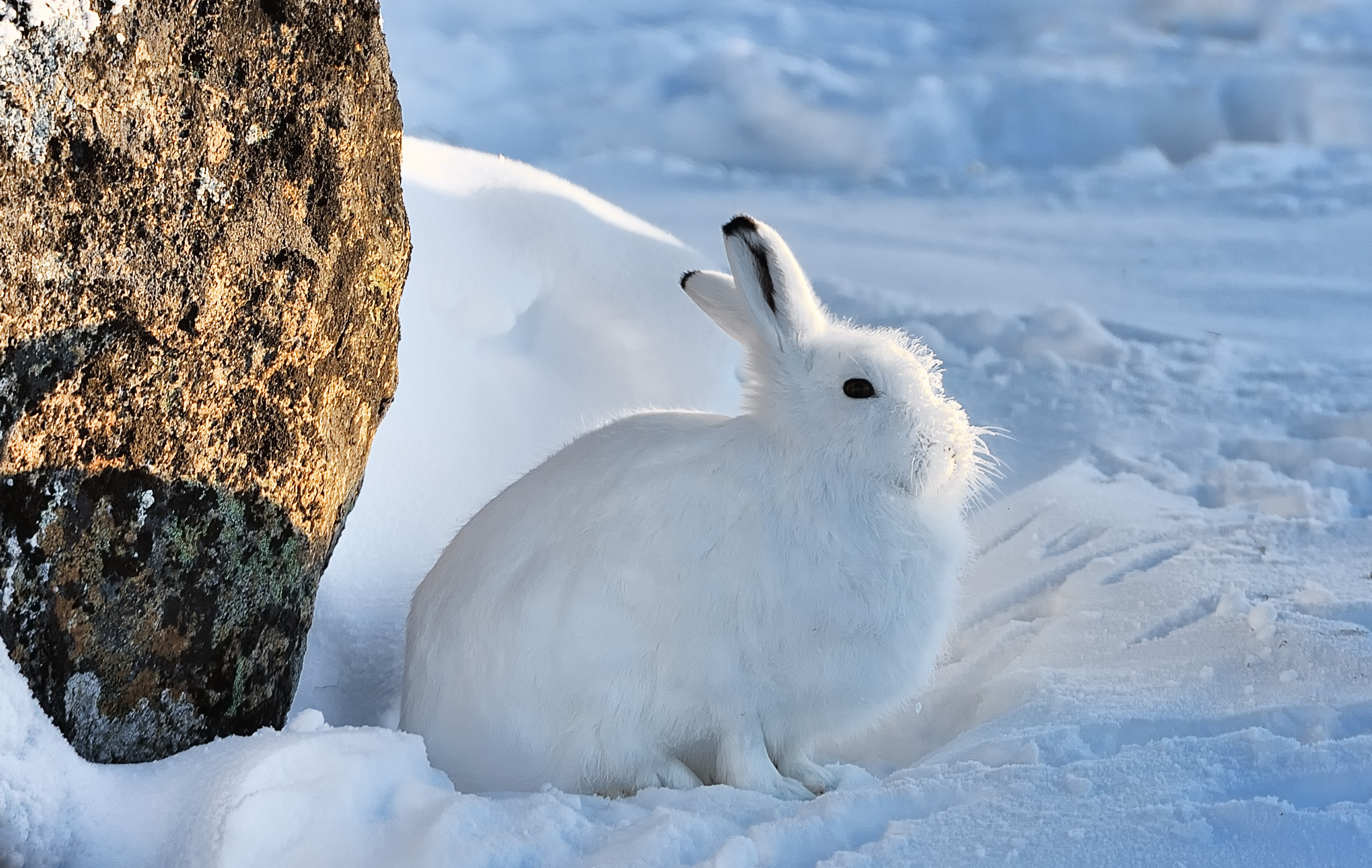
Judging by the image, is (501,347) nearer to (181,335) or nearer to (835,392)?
(835,392)

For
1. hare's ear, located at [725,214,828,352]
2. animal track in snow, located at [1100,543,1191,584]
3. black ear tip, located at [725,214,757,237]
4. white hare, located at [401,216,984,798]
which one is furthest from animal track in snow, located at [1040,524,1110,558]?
black ear tip, located at [725,214,757,237]

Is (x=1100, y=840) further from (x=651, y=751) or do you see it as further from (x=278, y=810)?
(x=278, y=810)

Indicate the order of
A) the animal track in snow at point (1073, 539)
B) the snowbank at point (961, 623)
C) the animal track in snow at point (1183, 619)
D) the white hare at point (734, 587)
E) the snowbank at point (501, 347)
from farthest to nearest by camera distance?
the animal track in snow at point (1073, 539), the snowbank at point (501, 347), the animal track in snow at point (1183, 619), the white hare at point (734, 587), the snowbank at point (961, 623)

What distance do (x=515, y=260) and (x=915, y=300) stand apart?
2.11 metres

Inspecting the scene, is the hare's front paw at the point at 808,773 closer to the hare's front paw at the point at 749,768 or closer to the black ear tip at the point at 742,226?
the hare's front paw at the point at 749,768

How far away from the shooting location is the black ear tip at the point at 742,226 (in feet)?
6.77

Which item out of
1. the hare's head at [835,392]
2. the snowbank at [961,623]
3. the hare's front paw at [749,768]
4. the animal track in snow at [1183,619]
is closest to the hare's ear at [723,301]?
the hare's head at [835,392]

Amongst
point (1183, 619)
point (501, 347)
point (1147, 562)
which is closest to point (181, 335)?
point (501, 347)

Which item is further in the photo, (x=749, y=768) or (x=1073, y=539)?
(x=1073, y=539)

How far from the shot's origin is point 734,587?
2.04 metres

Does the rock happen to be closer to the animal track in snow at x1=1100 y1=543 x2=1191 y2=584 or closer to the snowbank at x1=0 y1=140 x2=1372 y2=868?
the snowbank at x1=0 y1=140 x2=1372 y2=868

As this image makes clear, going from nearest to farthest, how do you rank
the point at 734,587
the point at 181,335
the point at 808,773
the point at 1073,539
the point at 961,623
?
1. the point at 181,335
2. the point at 734,587
3. the point at 808,773
4. the point at 961,623
5. the point at 1073,539

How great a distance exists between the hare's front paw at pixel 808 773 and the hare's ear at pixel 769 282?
2.52 feet

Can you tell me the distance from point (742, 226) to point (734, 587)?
2.03 feet
